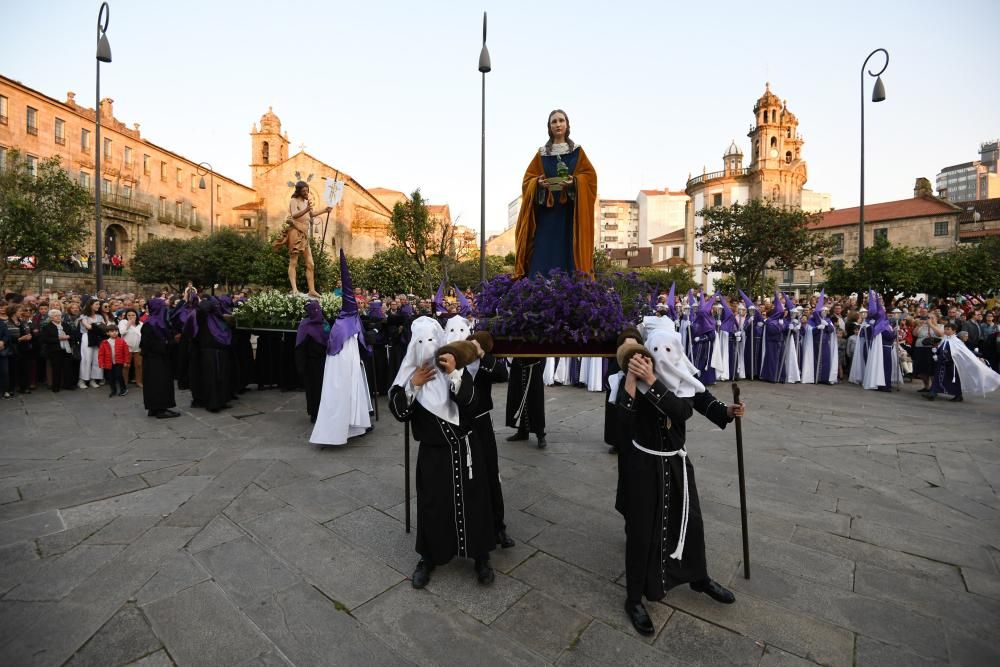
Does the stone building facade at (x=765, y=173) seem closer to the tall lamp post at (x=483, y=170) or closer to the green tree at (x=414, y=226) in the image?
the green tree at (x=414, y=226)

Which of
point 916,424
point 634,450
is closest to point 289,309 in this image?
point 634,450

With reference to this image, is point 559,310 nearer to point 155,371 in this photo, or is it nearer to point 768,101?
point 155,371

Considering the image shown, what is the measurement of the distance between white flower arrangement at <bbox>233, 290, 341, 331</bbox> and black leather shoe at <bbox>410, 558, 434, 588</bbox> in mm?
7358

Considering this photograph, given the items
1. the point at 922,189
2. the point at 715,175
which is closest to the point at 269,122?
the point at 715,175

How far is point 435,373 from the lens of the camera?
3594 millimetres

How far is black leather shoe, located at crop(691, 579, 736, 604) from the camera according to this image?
3.32 meters

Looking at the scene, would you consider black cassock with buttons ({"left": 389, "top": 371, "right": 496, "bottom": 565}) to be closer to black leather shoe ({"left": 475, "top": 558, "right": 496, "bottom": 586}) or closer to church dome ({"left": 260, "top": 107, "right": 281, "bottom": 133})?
black leather shoe ({"left": 475, "top": 558, "right": 496, "bottom": 586})

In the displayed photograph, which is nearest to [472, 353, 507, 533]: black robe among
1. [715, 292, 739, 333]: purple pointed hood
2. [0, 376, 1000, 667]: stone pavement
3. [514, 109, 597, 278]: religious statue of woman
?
[0, 376, 1000, 667]: stone pavement

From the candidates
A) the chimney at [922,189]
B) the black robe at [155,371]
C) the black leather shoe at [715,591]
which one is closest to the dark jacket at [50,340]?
the black robe at [155,371]

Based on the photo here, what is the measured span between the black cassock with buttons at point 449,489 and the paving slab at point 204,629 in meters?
1.13

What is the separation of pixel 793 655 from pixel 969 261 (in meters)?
29.1

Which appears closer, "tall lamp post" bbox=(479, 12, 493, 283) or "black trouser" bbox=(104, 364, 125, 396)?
"black trouser" bbox=(104, 364, 125, 396)

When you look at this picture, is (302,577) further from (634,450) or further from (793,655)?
(793,655)

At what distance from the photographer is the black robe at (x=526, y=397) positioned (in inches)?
273
